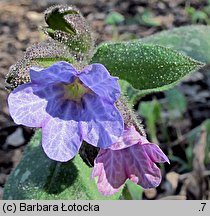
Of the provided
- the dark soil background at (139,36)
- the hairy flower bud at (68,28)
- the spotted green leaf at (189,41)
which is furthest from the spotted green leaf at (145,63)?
the dark soil background at (139,36)

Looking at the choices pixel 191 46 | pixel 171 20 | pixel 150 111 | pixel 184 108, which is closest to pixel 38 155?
pixel 191 46

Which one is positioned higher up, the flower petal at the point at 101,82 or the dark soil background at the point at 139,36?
the flower petal at the point at 101,82

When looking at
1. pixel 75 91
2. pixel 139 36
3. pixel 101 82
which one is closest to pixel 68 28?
pixel 75 91

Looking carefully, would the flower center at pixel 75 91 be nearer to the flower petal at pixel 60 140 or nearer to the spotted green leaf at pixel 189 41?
the flower petal at pixel 60 140

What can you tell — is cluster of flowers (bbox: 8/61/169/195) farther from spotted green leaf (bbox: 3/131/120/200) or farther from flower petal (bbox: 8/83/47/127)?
spotted green leaf (bbox: 3/131/120/200)

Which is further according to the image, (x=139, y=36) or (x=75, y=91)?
(x=139, y=36)

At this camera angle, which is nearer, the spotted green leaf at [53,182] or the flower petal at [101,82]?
the flower petal at [101,82]

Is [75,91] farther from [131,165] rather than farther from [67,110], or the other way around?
[131,165]
